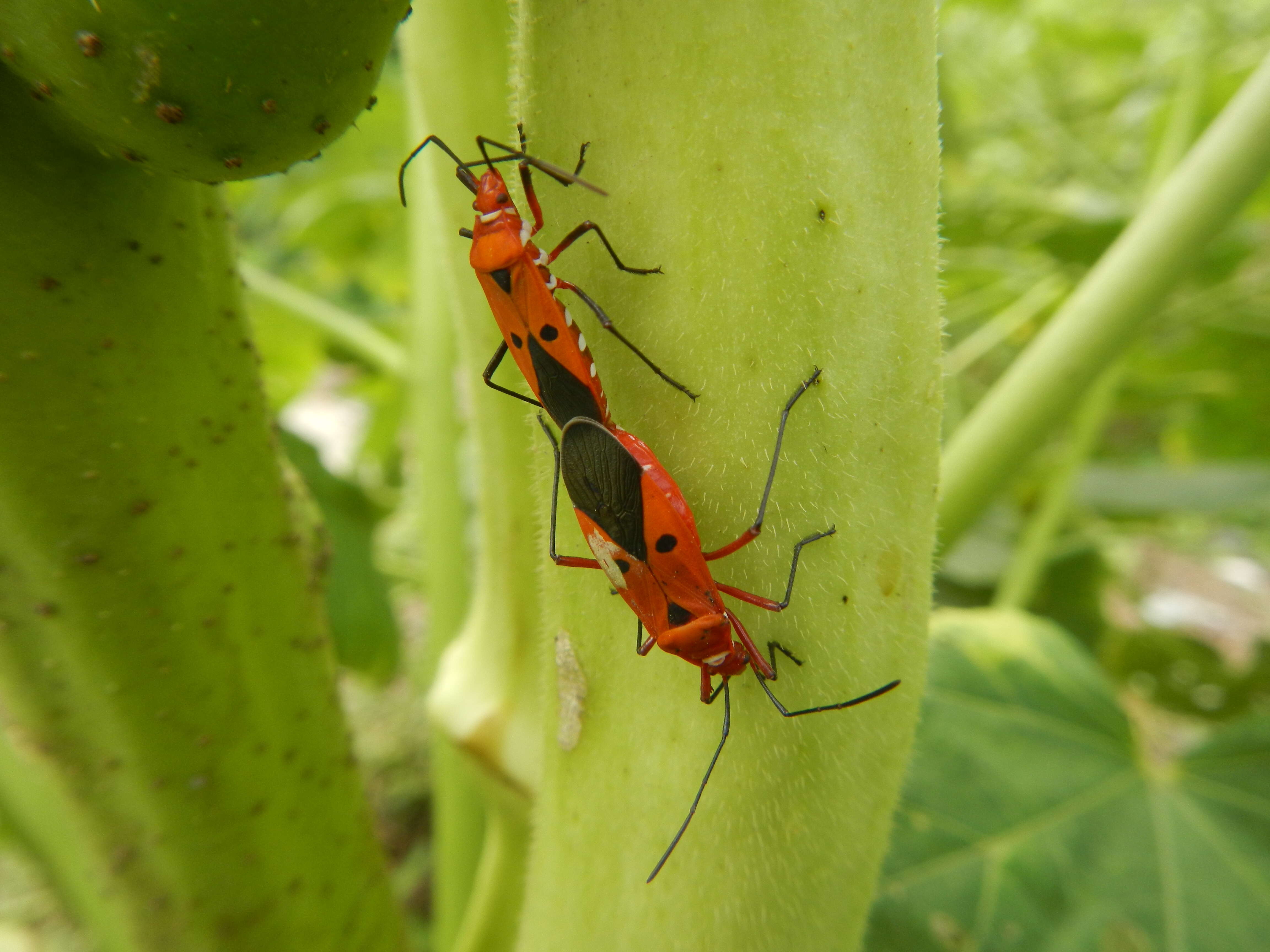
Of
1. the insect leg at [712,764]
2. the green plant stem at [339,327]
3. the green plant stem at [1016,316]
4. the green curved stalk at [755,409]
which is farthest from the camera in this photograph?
the green plant stem at [1016,316]

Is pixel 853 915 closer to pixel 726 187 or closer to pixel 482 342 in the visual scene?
pixel 726 187

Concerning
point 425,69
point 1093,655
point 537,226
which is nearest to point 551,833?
point 537,226

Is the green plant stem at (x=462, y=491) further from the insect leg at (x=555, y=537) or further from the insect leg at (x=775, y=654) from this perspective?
the insect leg at (x=775, y=654)

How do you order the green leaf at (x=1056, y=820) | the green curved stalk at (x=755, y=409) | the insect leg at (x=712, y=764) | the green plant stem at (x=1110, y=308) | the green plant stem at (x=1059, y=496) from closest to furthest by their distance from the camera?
the green curved stalk at (x=755, y=409)
the insect leg at (x=712, y=764)
the green plant stem at (x=1110, y=308)
the green leaf at (x=1056, y=820)
the green plant stem at (x=1059, y=496)

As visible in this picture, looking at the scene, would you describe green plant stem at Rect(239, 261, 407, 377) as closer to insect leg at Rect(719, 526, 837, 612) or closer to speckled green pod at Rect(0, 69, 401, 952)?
speckled green pod at Rect(0, 69, 401, 952)

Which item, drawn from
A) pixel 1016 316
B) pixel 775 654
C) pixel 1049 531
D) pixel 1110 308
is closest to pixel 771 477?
pixel 775 654

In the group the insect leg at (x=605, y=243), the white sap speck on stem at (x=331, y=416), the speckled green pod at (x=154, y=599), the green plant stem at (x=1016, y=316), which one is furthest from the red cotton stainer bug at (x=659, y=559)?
the white sap speck on stem at (x=331, y=416)
